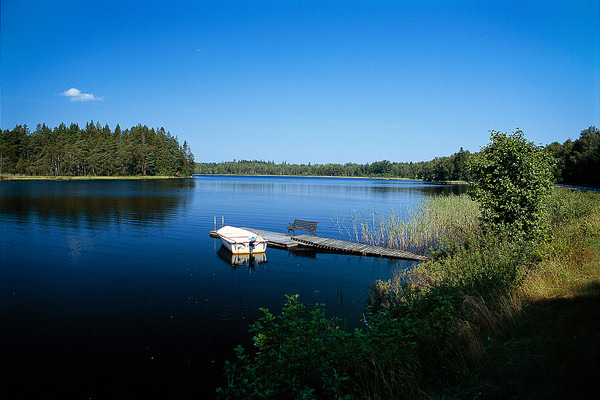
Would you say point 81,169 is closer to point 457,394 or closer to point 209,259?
point 209,259

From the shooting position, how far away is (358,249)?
23062 mm

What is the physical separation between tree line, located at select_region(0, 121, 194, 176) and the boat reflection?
112514 millimetres

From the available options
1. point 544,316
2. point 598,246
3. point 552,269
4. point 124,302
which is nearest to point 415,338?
point 544,316

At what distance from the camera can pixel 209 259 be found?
2131 centimetres

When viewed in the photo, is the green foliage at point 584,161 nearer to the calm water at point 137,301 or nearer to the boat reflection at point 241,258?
the boat reflection at point 241,258

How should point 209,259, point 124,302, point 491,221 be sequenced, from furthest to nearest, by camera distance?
point 209,259 → point 491,221 → point 124,302

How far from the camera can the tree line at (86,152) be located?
360 feet

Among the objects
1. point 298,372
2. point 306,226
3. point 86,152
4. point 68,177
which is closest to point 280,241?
point 306,226

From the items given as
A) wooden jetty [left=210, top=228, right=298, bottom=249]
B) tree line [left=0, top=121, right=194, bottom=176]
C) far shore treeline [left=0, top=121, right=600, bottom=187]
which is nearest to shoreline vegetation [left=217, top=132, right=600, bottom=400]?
wooden jetty [left=210, top=228, right=298, bottom=249]

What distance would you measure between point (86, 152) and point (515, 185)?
422 ft

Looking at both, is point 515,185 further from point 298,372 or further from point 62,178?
point 62,178

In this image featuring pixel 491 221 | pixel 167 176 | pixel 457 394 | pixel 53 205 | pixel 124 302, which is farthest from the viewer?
pixel 167 176

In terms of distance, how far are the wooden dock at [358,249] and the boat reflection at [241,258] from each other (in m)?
3.78

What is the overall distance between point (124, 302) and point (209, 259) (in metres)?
7.52
